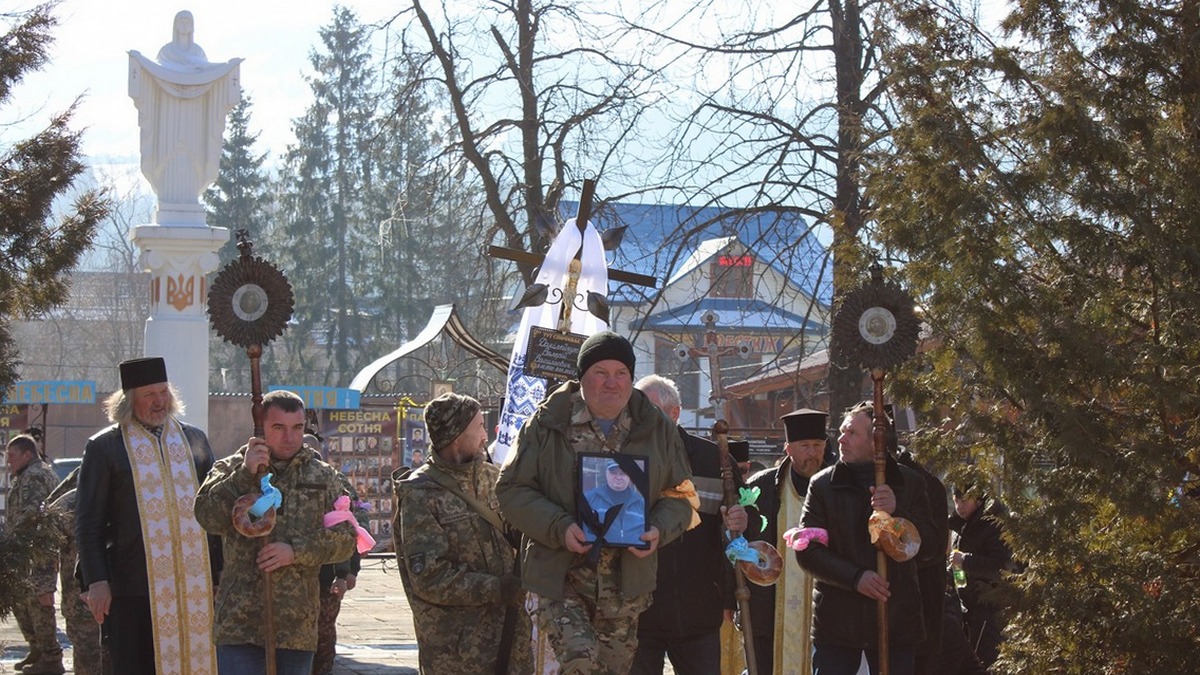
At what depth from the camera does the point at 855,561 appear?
7.29 meters

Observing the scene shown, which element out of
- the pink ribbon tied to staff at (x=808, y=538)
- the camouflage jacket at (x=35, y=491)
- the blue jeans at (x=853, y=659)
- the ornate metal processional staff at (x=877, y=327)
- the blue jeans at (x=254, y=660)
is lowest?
the blue jeans at (x=853, y=659)

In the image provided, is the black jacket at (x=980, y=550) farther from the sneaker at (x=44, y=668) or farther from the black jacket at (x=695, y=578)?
the sneaker at (x=44, y=668)

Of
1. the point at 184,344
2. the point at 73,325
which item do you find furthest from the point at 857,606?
the point at 73,325

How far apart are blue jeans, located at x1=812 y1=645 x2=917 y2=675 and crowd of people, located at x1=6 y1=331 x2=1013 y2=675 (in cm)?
1

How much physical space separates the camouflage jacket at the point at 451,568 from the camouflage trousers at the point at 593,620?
497 millimetres

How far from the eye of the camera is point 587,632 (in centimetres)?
581

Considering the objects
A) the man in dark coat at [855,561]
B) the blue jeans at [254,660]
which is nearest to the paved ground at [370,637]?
the blue jeans at [254,660]

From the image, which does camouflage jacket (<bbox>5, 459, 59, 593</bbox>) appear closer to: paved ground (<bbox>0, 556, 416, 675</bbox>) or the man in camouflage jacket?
paved ground (<bbox>0, 556, 416, 675</bbox>)

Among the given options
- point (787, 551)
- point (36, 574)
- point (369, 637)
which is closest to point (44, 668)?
point (36, 574)

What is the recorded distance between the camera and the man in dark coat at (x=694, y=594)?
707 cm

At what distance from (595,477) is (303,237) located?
56.7 metres

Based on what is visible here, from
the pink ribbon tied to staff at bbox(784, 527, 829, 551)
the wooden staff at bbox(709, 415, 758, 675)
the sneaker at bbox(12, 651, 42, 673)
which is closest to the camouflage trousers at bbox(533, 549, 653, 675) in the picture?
the wooden staff at bbox(709, 415, 758, 675)

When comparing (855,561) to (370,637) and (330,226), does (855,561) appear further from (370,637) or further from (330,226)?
(330,226)

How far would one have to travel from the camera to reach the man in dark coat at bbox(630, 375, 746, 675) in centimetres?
707
